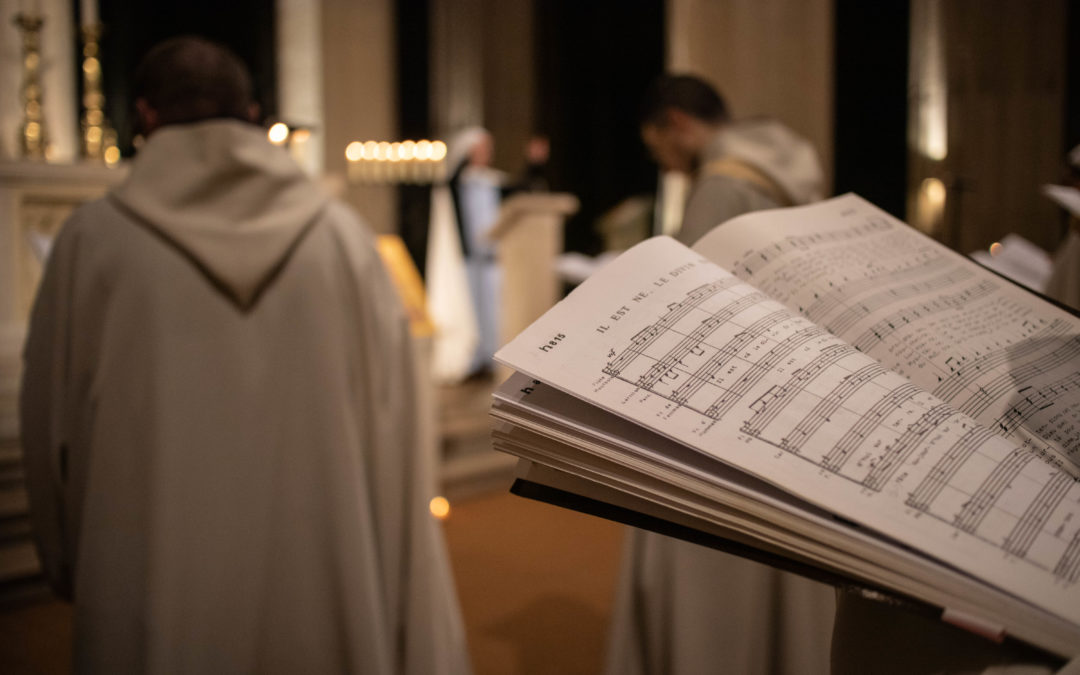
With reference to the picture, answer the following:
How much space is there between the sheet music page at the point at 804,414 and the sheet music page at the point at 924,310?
2.9 inches

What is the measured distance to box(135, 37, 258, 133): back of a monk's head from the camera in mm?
1726

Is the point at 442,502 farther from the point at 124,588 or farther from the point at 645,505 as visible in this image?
the point at 645,505

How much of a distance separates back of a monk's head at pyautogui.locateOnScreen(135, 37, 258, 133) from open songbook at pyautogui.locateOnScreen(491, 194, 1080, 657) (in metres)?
1.42

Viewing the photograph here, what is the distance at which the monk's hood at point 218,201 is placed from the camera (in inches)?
67.4

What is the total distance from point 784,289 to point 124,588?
156cm

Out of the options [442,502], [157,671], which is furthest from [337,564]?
[442,502]

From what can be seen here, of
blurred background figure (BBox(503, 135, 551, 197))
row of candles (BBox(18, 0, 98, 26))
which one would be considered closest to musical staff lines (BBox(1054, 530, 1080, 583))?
row of candles (BBox(18, 0, 98, 26))

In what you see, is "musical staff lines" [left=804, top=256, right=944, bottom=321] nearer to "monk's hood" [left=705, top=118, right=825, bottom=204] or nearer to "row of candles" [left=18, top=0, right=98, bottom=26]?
"monk's hood" [left=705, top=118, right=825, bottom=204]

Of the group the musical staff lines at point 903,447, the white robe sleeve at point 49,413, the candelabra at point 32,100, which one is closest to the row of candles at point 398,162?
the candelabra at point 32,100

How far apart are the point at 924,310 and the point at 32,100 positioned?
5052mm

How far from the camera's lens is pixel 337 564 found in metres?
1.85

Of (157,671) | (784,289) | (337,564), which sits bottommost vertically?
(157,671)

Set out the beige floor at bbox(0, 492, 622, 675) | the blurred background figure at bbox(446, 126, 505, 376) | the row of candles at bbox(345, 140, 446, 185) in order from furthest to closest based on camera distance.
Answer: the row of candles at bbox(345, 140, 446, 185) → the blurred background figure at bbox(446, 126, 505, 376) → the beige floor at bbox(0, 492, 622, 675)

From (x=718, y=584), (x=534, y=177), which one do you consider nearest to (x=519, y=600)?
(x=718, y=584)
